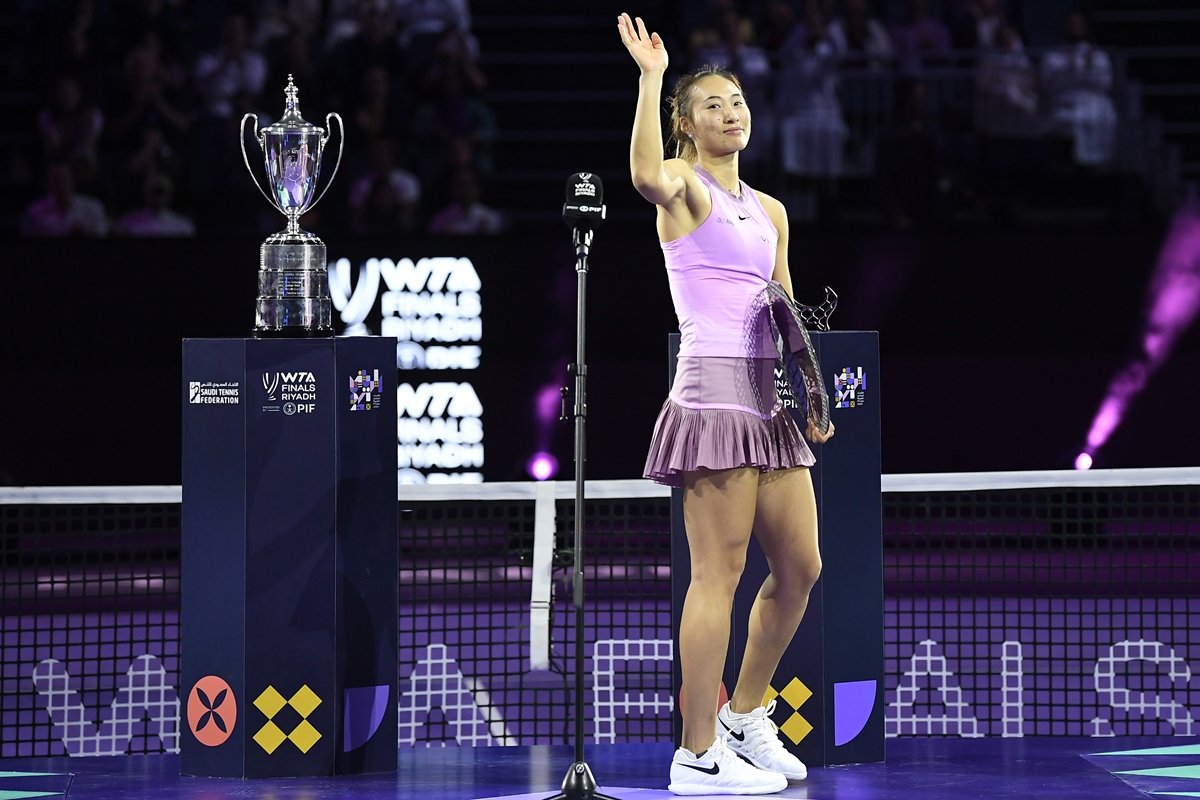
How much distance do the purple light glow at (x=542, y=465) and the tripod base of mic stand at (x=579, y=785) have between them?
15.1 feet

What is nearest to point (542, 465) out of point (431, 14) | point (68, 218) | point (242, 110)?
point (242, 110)

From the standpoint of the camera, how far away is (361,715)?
412cm

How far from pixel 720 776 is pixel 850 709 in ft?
1.89

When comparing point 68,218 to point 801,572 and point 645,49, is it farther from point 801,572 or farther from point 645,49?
point 801,572

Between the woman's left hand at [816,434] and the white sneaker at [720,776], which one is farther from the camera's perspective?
the woman's left hand at [816,434]

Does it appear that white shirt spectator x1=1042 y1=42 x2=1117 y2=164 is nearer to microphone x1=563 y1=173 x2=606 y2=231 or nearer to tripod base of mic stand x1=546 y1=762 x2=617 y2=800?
microphone x1=563 y1=173 x2=606 y2=231

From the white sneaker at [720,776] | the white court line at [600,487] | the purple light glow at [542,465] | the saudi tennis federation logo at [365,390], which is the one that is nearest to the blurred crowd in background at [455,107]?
the purple light glow at [542,465]

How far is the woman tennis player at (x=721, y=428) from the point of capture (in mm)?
3717

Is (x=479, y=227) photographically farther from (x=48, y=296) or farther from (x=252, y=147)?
(x=48, y=296)

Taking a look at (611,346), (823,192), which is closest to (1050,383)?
(823,192)

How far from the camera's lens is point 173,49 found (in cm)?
972

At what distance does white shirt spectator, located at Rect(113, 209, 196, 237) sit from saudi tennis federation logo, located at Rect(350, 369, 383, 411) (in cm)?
494

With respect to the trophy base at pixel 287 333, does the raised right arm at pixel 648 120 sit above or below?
above

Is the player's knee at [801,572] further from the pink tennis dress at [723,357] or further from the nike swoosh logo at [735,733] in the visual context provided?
the nike swoosh logo at [735,733]
